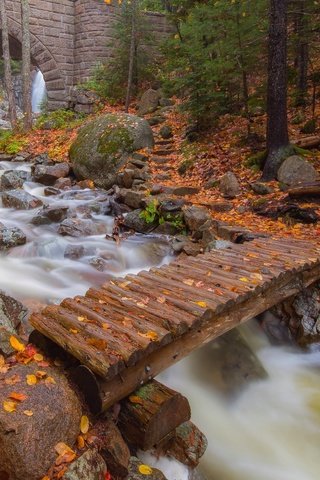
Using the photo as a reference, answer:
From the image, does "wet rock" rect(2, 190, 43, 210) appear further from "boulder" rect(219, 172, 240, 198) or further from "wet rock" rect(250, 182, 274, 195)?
"wet rock" rect(250, 182, 274, 195)

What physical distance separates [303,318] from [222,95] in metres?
7.13

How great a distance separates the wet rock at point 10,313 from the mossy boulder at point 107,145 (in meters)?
6.57

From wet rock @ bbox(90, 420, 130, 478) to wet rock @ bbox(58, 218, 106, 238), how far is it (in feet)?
16.4

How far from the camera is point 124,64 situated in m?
16.5

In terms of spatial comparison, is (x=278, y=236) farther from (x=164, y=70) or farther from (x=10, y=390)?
(x=164, y=70)

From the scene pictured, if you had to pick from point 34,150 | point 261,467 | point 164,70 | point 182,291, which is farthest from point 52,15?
point 261,467

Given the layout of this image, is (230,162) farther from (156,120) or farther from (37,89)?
(37,89)

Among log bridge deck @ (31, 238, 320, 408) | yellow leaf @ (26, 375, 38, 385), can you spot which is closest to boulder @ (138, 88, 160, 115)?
log bridge deck @ (31, 238, 320, 408)

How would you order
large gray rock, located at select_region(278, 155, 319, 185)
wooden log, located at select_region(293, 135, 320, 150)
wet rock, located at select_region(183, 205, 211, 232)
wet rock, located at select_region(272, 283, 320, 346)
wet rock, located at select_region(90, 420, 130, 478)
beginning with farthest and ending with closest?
wooden log, located at select_region(293, 135, 320, 150), large gray rock, located at select_region(278, 155, 319, 185), wet rock, located at select_region(183, 205, 211, 232), wet rock, located at select_region(272, 283, 320, 346), wet rock, located at select_region(90, 420, 130, 478)

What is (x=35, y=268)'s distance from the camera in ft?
19.6

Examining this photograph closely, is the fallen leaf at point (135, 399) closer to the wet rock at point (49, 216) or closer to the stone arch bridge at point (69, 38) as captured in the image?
the wet rock at point (49, 216)

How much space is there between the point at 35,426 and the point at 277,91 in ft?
25.0

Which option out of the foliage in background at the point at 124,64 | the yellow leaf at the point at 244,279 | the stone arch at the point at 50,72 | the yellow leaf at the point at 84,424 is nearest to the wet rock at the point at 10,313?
the yellow leaf at the point at 84,424

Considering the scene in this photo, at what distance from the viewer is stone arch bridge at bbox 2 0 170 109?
17.8m
